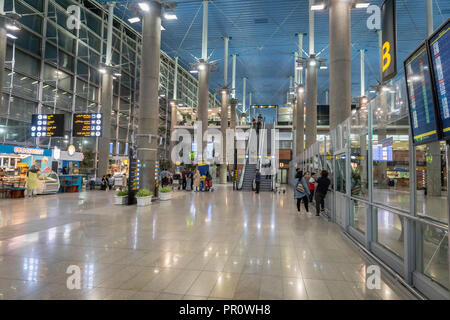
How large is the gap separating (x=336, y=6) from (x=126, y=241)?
38.8 feet

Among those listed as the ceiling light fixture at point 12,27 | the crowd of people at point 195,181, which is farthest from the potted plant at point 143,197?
the ceiling light fixture at point 12,27

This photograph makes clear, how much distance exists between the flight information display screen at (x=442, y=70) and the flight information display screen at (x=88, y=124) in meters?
17.1

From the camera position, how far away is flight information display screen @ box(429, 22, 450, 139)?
2.61 m

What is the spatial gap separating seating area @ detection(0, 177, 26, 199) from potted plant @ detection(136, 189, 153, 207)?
6.89 metres

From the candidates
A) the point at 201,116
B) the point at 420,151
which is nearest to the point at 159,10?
the point at 201,116

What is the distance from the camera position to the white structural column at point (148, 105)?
12.4 m

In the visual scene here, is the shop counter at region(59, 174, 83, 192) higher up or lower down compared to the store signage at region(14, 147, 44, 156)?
lower down

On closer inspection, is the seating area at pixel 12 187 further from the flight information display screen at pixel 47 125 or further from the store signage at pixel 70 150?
the store signage at pixel 70 150

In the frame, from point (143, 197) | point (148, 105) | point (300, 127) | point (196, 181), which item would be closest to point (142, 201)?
point (143, 197)

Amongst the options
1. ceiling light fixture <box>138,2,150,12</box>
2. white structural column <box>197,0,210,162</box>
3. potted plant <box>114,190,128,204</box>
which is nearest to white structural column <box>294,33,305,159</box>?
white structural column <box>197,0,210,162</box>

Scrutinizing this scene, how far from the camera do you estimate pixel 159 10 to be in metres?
13.3

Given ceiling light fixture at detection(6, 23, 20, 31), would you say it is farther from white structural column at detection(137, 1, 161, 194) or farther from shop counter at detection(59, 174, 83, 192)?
shop counter at detection(59, 174, 83, 192)

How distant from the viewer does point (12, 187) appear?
13.3 metres
